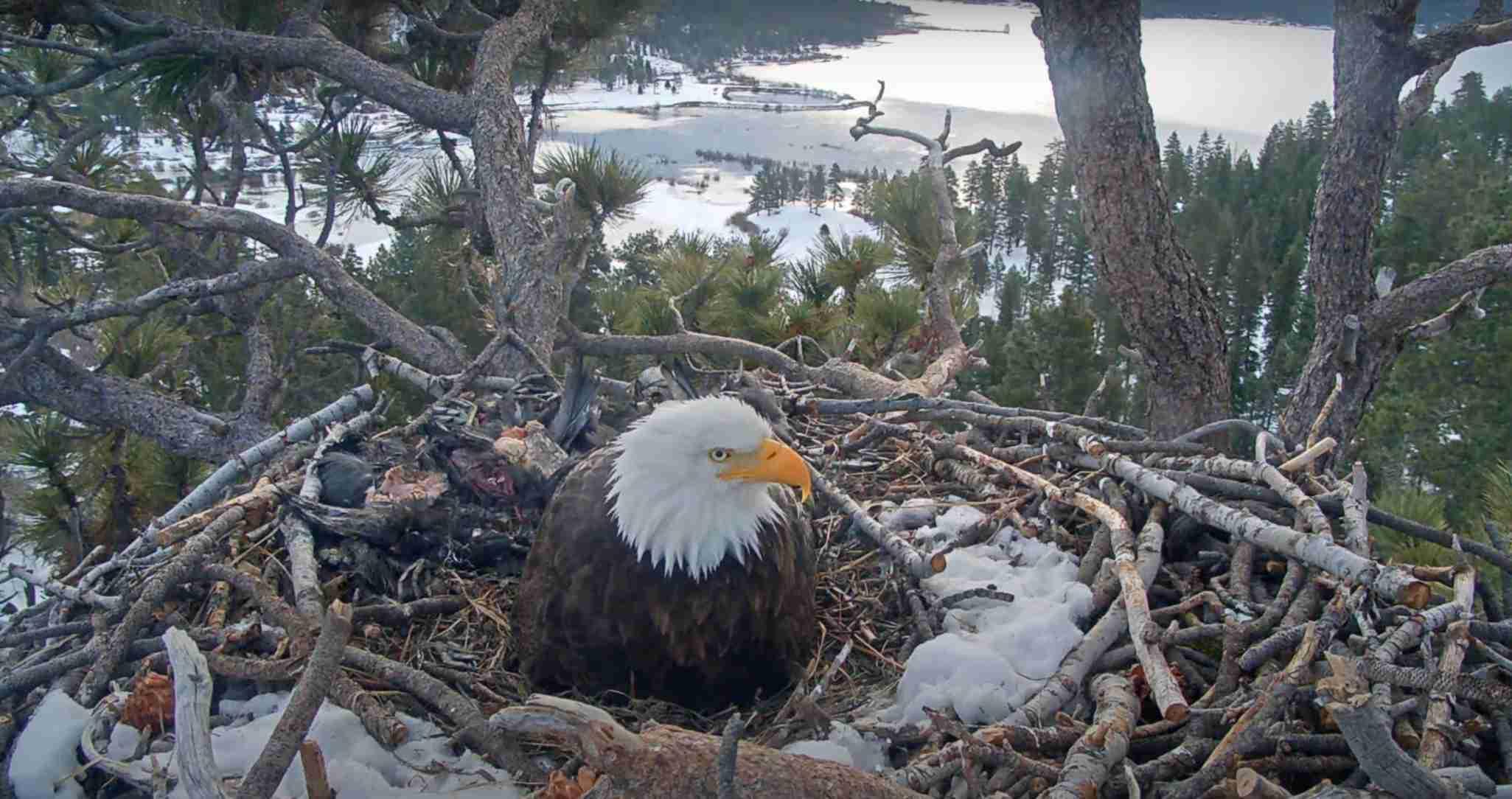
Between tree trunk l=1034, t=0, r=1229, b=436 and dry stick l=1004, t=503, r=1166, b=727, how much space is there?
115 centimetres

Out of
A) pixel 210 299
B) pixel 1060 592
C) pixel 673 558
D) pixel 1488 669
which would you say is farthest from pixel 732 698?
pixel 210 299

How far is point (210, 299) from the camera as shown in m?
4.96

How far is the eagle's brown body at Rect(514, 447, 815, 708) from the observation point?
2416 mm

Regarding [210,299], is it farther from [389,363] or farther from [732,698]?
[732,698]

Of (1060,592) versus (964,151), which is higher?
(964,151)

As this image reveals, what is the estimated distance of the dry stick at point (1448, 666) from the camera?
1.63 metres

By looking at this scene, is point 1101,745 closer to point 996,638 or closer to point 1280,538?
point 996,638

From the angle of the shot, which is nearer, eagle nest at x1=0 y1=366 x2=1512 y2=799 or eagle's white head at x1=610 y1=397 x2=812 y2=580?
eagle nest at x1=0 y1=366 x2=1512 y2=799

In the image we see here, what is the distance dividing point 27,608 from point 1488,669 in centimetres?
372

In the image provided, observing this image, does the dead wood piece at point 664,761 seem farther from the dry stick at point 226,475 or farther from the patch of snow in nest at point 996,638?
the dry stick at point 226,475

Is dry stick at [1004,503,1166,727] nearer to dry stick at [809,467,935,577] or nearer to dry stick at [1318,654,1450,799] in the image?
dry stick at [809,467,935,577]

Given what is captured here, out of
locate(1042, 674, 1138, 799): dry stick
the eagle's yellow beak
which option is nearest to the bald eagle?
the eagle's yellow beak

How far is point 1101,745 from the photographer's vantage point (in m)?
1.76

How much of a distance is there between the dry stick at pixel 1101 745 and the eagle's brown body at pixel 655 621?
863mm
